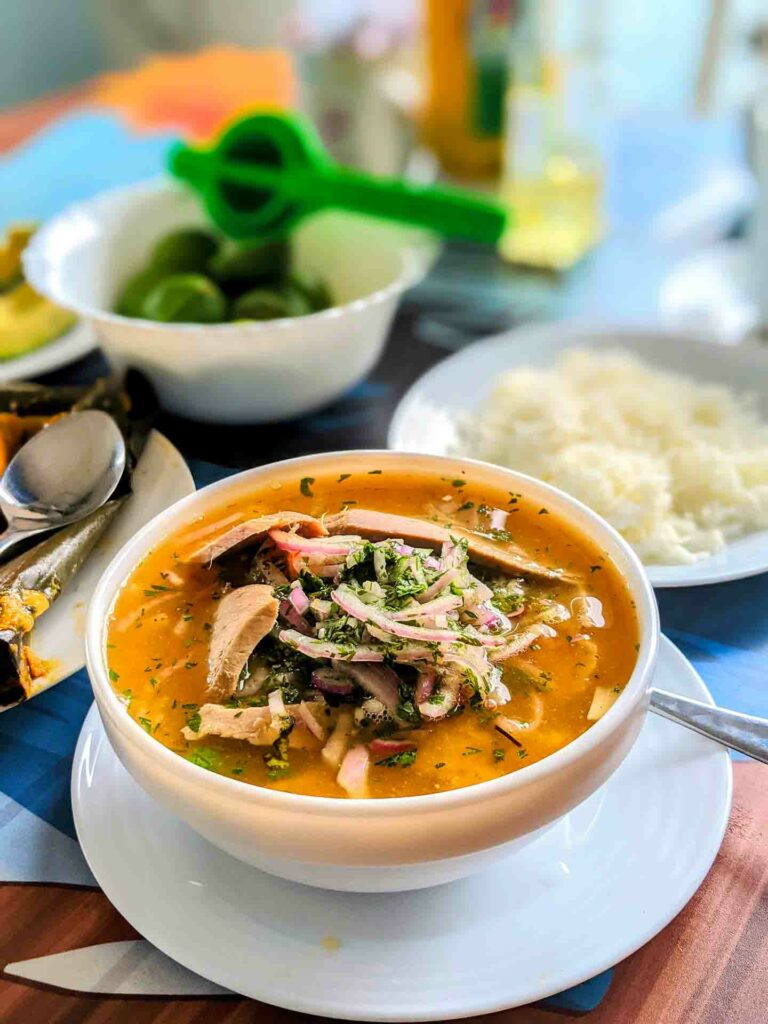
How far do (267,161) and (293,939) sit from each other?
1349 millimetres

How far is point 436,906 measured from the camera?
2.40 feet

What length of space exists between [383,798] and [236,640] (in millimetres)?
184

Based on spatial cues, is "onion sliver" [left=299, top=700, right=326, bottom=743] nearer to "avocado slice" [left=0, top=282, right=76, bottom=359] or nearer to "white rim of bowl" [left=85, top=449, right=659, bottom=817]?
"white rim of bowl" [left=85, top=449, right=659, bottom=817]

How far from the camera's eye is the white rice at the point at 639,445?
1142 millimetres

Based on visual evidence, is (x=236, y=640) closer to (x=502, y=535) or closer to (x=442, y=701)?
(x=442, y=701)

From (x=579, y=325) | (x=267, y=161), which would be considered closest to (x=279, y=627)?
(x=579, y=325)

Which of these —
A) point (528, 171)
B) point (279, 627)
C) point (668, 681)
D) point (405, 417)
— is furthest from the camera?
point (528, 171)

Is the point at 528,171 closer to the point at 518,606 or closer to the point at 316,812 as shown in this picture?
the point at 518,606

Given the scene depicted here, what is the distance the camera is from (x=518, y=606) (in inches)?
33.4

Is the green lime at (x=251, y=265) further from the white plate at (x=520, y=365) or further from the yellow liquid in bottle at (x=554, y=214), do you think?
the yellow liquid in bottle at (x=554, y=214)

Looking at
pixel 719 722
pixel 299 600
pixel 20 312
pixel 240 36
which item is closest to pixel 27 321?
pixel 20 312

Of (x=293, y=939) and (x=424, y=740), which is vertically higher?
(x=424, y=740)

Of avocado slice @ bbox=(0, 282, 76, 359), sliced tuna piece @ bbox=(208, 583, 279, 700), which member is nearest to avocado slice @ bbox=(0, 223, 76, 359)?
avocado slice @ bbox=(0, 282, 76, 359)

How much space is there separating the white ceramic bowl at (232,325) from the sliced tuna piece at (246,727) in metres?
0.66
